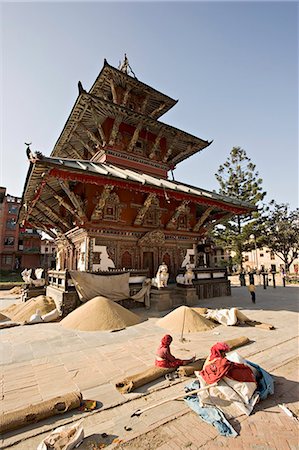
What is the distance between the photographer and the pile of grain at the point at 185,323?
800 centimetres

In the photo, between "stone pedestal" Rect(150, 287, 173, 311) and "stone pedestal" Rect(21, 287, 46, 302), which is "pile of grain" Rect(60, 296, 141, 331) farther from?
"stone pedestal" Rect(21, 287, 46, 302)

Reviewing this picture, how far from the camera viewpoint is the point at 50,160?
9.73m

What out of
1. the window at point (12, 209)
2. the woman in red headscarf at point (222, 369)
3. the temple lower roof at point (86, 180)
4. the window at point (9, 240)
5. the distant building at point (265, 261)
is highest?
the window at point (12, 209)

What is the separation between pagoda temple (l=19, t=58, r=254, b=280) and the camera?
40.2 feet

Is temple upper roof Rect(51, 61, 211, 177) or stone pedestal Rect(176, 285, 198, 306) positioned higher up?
temple upper roof Rect(51, 61, 211, 177)

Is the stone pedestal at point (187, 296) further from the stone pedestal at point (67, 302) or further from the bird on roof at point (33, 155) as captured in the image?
the bird on roof at point (33, 155)

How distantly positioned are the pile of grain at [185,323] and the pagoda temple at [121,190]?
17.9 ft

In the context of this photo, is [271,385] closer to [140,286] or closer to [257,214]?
[140,286]

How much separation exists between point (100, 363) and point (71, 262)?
1131cm

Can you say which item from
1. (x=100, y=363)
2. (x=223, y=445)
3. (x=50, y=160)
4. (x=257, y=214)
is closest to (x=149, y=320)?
(x=100, y=363)

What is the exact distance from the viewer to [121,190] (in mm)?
14289

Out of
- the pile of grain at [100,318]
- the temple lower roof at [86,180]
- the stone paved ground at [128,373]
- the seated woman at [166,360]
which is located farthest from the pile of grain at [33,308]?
the seated woman at [166,360]

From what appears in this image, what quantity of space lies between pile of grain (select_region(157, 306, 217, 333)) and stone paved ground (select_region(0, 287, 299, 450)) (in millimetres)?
317

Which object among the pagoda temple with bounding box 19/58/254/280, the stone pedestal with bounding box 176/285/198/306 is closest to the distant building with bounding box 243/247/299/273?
the pagoda temple with bounding box 19/58/254/280
